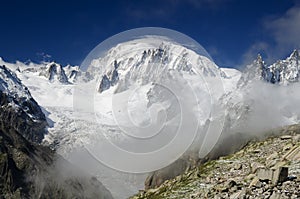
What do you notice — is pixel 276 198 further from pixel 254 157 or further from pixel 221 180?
pixel 254 157

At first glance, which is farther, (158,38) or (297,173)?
A: (158,38)

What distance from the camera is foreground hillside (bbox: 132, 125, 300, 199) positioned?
3428 cm

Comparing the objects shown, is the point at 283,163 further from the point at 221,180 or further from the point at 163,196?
the point at 163,196

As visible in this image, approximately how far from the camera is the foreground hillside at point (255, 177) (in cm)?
3428

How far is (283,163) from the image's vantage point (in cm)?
4259

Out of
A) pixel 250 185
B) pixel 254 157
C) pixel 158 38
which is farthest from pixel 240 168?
pixel 158 38

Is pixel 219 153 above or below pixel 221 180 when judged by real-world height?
above

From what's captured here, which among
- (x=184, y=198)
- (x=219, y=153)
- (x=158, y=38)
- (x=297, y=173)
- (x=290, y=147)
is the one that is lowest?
(x=184, y=198)

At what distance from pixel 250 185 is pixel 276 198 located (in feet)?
13.3

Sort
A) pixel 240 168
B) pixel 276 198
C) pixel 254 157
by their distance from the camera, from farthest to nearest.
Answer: pixel 254 157, pixel 240 168, pixel 276 198

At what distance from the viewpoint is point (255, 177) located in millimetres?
37688

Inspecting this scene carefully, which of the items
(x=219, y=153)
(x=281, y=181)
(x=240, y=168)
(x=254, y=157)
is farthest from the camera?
(x=219, y=153)

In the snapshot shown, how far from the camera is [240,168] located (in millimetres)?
47344

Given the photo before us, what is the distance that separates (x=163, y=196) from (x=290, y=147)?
13849mm
